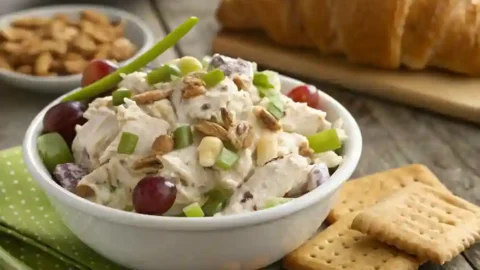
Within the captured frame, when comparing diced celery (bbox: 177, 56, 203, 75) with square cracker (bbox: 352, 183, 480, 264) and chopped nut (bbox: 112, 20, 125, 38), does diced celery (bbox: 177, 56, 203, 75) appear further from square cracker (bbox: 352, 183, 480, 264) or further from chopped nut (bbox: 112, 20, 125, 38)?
chopped nut (bbox: 112, 20, 125, 38)

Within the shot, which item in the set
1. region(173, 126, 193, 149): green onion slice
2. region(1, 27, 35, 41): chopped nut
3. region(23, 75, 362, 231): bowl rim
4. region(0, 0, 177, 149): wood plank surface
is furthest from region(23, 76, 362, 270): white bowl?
region(1, 27, 35, 41): chopped nut

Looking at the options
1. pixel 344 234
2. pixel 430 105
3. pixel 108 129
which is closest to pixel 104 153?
pixel 108 129

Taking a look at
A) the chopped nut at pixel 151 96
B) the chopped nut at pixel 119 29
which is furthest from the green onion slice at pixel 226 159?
the chopped nut at pixel 119 29

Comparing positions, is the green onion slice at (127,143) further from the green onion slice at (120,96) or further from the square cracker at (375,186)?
the square cracker at (375,186)

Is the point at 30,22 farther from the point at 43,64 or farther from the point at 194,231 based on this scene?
the point at 194,231

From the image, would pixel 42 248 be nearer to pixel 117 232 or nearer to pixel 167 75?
pixel 117 232
